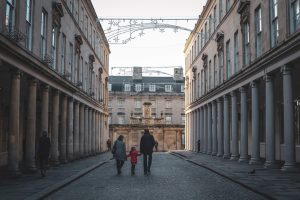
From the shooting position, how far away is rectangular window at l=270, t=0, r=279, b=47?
2258 cm

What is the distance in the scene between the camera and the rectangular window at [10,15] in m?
17.7

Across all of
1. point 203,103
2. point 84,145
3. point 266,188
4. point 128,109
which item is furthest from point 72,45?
point 128,109

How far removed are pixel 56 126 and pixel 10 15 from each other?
9.87 m

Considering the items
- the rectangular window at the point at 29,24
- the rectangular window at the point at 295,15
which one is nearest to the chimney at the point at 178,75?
the rectangular window at the point at 29,24

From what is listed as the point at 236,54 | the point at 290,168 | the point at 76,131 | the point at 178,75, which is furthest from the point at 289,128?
the point at 178,75

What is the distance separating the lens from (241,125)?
29.1 metres

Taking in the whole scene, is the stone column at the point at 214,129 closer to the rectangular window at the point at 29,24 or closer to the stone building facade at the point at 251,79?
the stone building facade at the point at 251,79

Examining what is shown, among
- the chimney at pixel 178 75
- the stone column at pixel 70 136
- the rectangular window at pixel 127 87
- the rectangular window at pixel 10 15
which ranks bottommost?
the stone column at pixel 70 136

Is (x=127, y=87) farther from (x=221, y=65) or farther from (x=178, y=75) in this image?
(x=221, y=65)

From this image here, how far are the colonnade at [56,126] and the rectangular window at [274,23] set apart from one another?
447 inches

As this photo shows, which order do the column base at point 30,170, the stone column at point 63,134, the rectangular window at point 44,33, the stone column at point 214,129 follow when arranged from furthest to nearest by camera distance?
the stone column at point 214,129
the stone column at point 63,134
the rectangular window at point 44,33
the column base at point 30,170

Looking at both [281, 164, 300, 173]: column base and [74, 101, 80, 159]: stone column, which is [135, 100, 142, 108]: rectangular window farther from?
[281, 164, 300, 173]: column base

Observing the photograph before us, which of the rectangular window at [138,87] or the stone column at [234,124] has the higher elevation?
the rectangular window at [138,87]

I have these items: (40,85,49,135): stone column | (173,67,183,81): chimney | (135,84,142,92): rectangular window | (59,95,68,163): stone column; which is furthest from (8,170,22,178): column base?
(173,67,183,81): chimney
